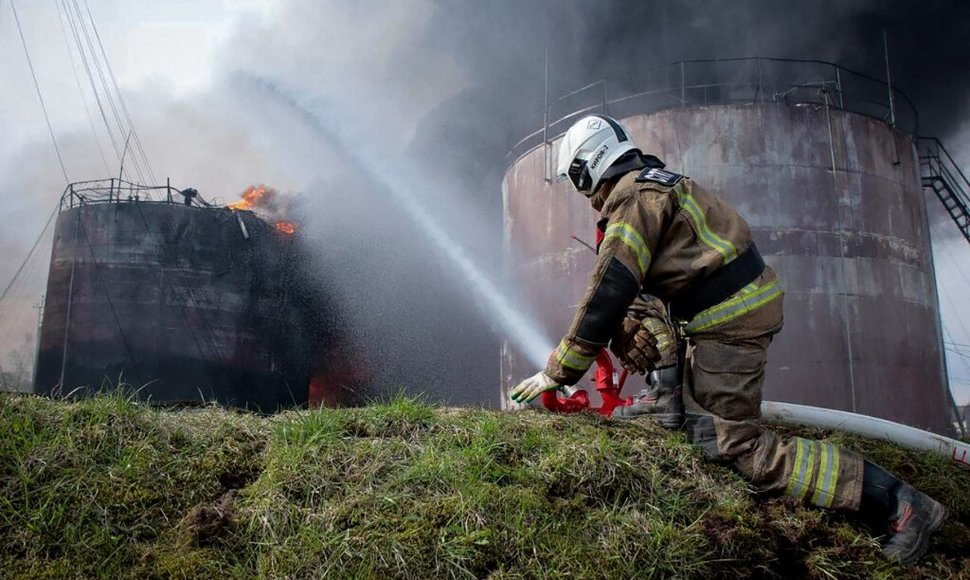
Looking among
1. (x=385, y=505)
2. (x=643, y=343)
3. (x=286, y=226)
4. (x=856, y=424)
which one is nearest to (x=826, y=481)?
(x=643, y=343)

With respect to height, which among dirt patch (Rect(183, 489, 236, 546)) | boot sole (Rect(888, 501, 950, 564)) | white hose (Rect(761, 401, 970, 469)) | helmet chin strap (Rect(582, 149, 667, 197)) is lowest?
boot sole (Rect(888, 501, 950, 564))

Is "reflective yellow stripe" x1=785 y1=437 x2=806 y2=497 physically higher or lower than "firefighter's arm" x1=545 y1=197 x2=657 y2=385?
lower

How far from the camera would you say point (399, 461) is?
291 cm

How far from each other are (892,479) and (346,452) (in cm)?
238

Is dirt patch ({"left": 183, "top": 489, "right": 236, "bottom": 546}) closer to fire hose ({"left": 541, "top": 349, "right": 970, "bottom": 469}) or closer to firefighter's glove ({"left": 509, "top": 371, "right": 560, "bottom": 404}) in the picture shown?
firefighter's glove ({"left": 509, "top": 371, "right": 560, "bottom": 404})

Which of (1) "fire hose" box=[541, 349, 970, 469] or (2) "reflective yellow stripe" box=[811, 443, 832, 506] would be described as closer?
(2) "reflective yellow stripe" box=[811, 443, 832, 506]

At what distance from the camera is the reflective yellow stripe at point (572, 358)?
133 inches

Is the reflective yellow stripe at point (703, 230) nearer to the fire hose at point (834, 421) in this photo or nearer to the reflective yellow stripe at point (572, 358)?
the reflective yellow stripe at point (572, 358)

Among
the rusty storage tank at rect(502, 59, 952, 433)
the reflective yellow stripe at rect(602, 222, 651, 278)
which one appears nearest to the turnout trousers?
the reflective yellow stripe at rect(602, 222, 651, 278)

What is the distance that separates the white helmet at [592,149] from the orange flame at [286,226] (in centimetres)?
1654

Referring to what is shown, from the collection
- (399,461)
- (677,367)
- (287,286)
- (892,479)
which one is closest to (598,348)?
(677,367)

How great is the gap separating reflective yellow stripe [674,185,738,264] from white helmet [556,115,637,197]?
50 centimetres

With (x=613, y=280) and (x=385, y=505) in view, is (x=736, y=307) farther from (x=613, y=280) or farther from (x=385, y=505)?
(x=385, y=505)

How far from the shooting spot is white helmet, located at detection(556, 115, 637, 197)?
12.4ft
